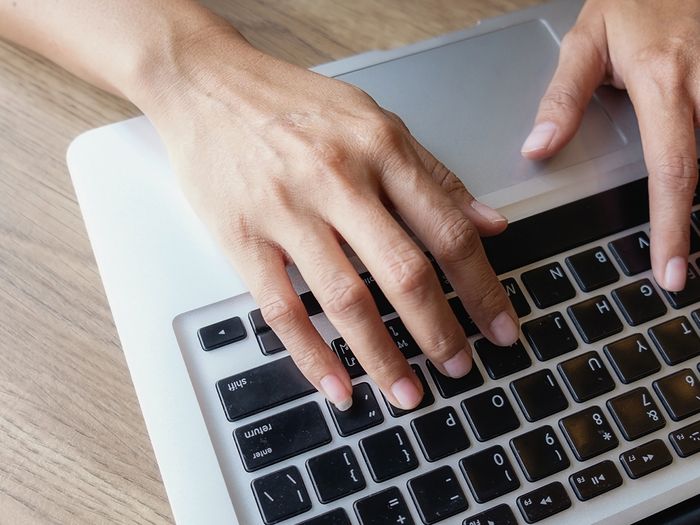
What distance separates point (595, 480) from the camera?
1.53 feet

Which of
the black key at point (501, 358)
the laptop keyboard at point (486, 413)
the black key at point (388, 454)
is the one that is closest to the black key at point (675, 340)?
the laptop keyboard at point (486, 413)

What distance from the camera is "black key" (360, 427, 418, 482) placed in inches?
17.9

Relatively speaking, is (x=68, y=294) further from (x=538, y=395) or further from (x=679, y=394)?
(x=679, y=394)

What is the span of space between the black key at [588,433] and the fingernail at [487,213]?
15 centimetres

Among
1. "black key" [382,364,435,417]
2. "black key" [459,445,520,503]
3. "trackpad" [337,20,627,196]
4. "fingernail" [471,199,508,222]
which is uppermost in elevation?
"trackpad" [337,20,627,196]

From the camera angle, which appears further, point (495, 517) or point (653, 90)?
point (653, 90)

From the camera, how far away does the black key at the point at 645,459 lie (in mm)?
475

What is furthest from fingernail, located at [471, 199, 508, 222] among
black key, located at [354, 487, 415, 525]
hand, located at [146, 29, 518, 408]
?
black key, located at [354, 487, 415, 525]

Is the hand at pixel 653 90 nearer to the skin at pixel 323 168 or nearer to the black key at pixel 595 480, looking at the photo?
the skin at pixel 323 168

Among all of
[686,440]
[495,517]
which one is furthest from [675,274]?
[495,517]

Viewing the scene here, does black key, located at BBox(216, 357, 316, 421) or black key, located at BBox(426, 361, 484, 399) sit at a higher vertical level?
black key, located at BBox(216, 357, 316, 421)

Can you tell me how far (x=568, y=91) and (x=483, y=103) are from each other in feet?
0.23

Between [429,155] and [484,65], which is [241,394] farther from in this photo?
[484,65]

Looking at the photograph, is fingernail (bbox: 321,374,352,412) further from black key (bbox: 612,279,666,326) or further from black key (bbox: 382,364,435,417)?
black key (bbox: 612,279,666,326)
